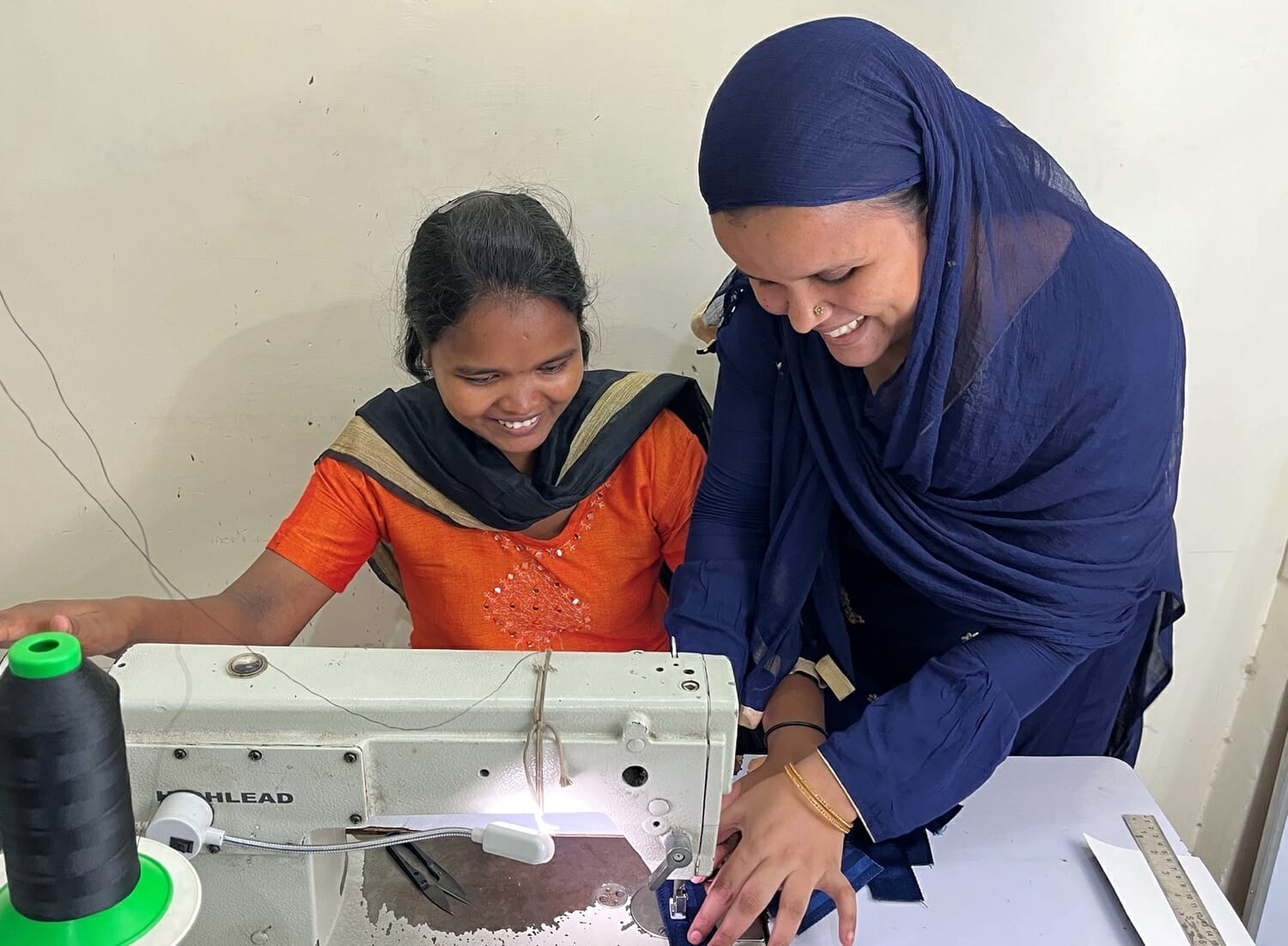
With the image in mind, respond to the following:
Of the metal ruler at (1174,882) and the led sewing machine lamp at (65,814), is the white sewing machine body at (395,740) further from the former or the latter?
the metal ruler at (1174,882)

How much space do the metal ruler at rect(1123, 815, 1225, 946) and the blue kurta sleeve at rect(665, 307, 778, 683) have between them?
0.50 metres

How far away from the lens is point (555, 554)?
1490 mm

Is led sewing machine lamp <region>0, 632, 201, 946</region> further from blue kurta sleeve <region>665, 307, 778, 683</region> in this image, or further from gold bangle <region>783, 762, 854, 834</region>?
blue kurta sleeve <region>665, 307, 778, 683</region>

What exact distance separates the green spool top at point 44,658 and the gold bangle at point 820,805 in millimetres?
719

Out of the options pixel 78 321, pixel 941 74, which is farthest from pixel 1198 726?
pixel 78 321

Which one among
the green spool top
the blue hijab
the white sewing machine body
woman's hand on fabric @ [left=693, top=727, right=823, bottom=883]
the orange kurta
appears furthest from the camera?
the orange kurta

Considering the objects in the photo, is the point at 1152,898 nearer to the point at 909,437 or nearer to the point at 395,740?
the point at 909,437

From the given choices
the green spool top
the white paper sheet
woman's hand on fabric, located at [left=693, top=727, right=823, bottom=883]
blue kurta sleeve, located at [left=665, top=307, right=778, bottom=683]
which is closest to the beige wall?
blue kurta sleeve, located at [left=665, top=307, right=778, bottom=683]

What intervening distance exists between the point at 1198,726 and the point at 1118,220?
1.07m

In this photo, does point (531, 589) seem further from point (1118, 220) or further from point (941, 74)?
point (1118, 220)

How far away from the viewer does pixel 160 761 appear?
2.72ft

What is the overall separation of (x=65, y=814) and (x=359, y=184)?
1202 millimetres

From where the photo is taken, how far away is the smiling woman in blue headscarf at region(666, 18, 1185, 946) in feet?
3.10

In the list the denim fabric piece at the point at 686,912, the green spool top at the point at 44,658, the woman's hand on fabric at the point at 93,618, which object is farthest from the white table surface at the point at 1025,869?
the woman's hand on fabric at the point at 93,618
